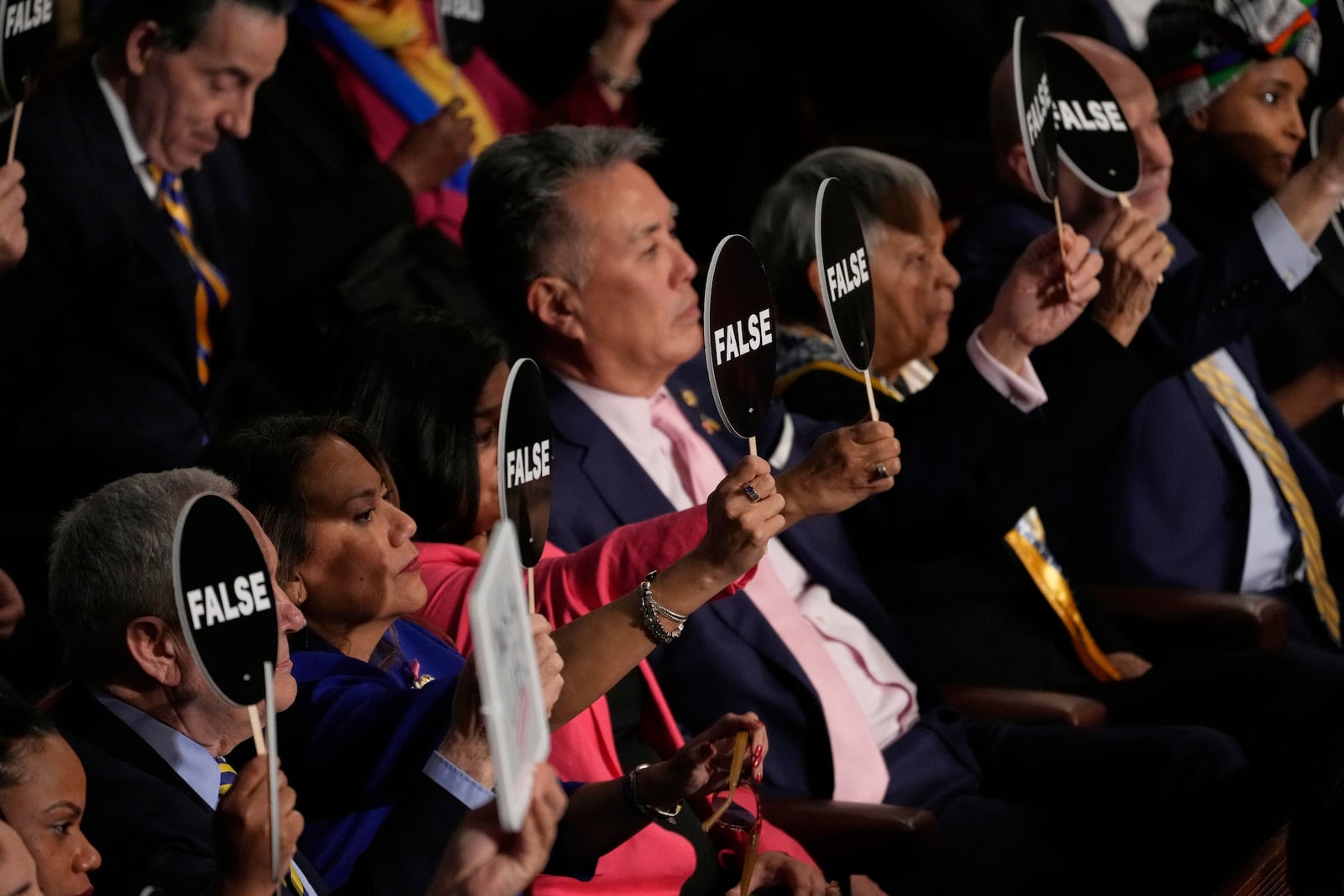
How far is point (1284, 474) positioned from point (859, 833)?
149 cm

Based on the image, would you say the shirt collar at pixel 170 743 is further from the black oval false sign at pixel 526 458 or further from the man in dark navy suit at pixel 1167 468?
the man in dark navy suit at pixel 1167 468

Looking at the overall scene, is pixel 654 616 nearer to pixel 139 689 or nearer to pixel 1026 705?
pixel 139 689

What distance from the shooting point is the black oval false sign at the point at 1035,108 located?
238 cm

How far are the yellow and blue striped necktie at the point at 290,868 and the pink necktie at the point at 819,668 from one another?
2.88 ft

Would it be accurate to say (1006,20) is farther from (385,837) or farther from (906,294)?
(385,837)

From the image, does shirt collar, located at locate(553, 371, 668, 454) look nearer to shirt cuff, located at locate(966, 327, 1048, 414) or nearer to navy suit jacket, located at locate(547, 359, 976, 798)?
navy suit jacket, located at locate(547, 359, 976, 798)

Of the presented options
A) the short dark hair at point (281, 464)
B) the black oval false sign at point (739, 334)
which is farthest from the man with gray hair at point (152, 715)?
the black oval false sign at point (739, 334)

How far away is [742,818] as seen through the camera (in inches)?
91.4

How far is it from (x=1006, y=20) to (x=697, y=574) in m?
3.05

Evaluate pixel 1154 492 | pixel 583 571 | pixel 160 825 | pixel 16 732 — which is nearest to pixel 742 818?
pixel 583 571

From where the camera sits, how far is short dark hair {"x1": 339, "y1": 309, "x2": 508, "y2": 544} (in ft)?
7.70

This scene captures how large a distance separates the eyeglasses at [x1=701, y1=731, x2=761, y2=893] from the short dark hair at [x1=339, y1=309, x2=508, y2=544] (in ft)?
1.64

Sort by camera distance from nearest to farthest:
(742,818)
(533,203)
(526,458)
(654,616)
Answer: (526,458) → (654,616) → (742,818) → (533,203)

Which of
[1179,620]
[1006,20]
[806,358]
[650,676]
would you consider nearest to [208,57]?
[806,358]
